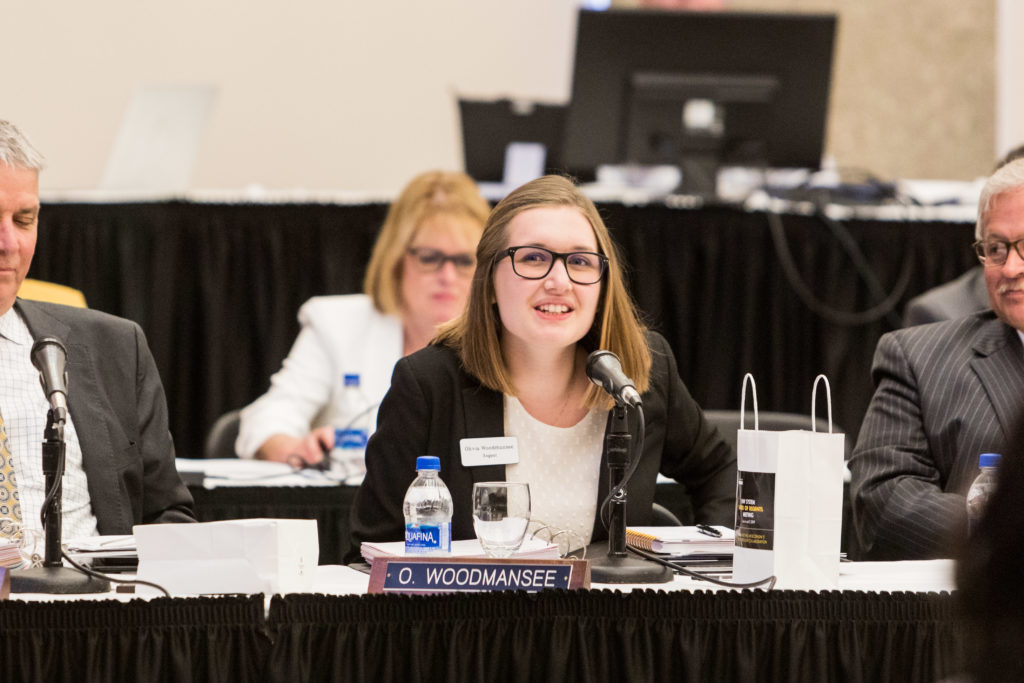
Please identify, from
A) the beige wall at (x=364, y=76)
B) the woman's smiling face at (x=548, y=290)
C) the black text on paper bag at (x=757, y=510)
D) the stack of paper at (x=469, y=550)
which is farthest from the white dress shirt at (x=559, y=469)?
the beige wall at (x=364, y=76)

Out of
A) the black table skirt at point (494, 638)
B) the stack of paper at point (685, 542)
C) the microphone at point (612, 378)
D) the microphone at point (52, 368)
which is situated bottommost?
the black table skirt at point (494, 638)

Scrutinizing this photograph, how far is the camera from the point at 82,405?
2184 millimetres

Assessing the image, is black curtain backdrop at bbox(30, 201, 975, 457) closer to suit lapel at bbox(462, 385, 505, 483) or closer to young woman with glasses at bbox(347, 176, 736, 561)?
young woman with glasses at bbox(347, 176, 736, 561)

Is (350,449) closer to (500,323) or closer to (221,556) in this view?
(500,323)

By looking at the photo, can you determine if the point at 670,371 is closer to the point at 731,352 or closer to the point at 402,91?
the point at 731,352

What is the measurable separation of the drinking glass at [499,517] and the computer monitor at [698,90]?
233cm

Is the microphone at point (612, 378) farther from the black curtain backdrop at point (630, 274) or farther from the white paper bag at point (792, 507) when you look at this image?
the black curtain backdrop at point (630, 274)

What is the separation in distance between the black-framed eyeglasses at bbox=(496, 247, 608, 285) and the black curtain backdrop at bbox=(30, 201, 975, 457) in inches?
72.0

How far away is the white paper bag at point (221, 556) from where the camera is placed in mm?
1555

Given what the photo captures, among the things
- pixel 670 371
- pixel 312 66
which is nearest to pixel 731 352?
pixel 670 371

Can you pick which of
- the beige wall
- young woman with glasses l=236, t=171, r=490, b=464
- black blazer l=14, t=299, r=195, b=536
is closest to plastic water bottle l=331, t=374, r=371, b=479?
young woman with glasses l=236, t=171, r=490, b=464

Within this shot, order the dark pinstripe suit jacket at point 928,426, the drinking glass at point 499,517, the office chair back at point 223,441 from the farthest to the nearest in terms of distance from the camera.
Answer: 1. the office chair back at point 223,441
2. the dark pinstripe suit jacket at point 928,426
3. the drinking glass at point 499,517

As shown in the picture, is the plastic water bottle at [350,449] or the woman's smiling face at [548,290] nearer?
the woman's smiling face at [548,290]

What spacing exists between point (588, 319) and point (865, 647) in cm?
84
